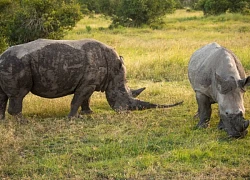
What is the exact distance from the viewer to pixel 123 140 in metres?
8.26

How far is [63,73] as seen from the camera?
9.83 metres

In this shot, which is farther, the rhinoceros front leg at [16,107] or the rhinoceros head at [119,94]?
the rhinoceros head at [119,94]

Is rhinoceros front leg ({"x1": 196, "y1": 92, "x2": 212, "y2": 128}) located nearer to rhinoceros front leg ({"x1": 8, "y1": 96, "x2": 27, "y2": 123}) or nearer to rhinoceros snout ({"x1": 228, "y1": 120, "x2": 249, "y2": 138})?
rhinoceros snout ({"x1": 228, "y1": 120, "x2": 249, "y2": 138})

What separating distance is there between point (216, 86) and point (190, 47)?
10407 mm

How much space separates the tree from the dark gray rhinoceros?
10155 mm

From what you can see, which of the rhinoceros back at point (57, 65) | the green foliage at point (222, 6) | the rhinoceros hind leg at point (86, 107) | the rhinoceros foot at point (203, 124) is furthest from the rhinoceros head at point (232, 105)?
the green foliage at point (222, 6)

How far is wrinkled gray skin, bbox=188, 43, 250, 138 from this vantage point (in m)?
8.08

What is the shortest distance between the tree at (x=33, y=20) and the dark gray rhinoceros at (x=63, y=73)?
33.3 feet

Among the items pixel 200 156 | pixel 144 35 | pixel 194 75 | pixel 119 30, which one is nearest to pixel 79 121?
pixel 194 75

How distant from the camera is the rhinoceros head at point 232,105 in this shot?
26.2 feet

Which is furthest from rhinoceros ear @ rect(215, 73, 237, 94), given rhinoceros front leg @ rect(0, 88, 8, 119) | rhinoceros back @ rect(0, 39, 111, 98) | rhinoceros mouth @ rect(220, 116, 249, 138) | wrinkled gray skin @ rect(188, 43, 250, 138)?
rhinoceros front leg @ rect(0, 88, 8, 119)

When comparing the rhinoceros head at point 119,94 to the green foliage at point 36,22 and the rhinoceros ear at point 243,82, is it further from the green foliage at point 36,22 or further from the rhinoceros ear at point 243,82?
the green foliage at point 36,22

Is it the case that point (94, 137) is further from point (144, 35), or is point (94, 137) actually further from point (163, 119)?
point (144, 35)

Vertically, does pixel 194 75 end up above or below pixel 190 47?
above
